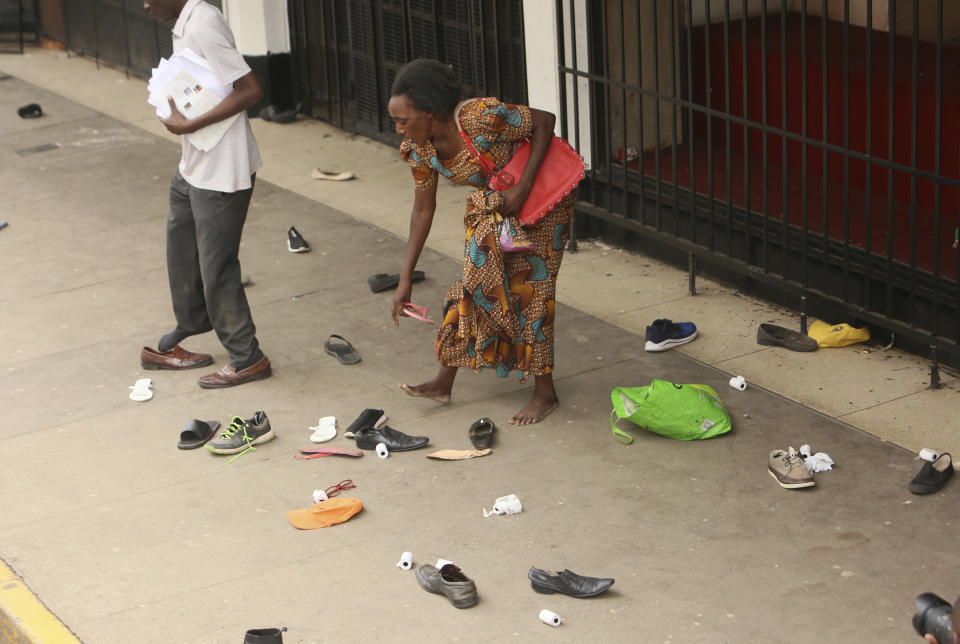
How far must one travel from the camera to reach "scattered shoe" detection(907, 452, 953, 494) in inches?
202

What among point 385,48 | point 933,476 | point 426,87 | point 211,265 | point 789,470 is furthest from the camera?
point 385,48

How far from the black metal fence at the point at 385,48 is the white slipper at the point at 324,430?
3775 mm

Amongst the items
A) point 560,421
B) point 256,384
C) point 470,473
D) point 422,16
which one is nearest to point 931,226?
point 560,421

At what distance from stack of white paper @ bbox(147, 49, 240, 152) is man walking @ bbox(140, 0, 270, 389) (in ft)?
0.09

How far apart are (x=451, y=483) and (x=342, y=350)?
161 centimetres

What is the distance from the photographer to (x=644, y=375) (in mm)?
6410

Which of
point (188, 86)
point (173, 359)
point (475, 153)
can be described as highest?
point (188, 86)

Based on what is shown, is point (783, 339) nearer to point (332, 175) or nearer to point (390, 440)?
point (390, 440)

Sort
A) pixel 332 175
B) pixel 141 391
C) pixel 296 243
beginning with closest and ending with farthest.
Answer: pixel 141 391 < pixel 296 243 < pixel 332 175

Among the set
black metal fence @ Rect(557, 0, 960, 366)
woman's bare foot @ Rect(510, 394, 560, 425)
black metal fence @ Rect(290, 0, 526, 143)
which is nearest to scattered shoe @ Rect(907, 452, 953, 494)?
black metal fence @ Rect(557, 0, 960, 366)

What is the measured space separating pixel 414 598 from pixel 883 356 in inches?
118

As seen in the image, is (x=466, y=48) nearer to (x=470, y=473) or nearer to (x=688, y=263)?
(x=688, y=263)

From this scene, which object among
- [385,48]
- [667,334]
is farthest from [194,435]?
[385,48]

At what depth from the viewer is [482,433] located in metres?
5.78
